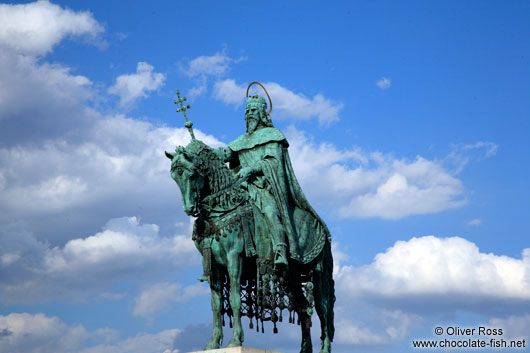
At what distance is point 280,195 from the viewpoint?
2064cm

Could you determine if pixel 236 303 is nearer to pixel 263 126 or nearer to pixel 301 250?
pixel 301 250

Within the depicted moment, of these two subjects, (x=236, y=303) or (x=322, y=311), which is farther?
(x=322, y=311)

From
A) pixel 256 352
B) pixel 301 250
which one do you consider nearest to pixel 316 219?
pixel 301 250

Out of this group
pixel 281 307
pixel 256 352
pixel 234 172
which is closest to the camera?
pixel 256 352

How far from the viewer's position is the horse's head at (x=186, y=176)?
752 inches

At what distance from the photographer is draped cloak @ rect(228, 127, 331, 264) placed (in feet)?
67.3

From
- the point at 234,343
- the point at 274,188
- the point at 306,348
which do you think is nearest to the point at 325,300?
the point at 306,348

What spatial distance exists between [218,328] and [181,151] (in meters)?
3.90

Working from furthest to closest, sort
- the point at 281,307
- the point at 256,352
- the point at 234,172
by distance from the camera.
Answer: the point at 234,172, the point at 281,307, the point at 256,352

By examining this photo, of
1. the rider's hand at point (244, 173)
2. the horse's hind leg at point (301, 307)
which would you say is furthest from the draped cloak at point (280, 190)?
the horse's hind leg at point (301, 307)

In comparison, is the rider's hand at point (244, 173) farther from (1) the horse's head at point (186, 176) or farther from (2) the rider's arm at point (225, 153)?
(1) the horse's head at point (186, 176)

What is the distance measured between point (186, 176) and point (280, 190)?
8.37ft

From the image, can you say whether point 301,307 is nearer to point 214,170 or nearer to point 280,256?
point 280,256

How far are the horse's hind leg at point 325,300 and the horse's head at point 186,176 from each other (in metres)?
3.89
